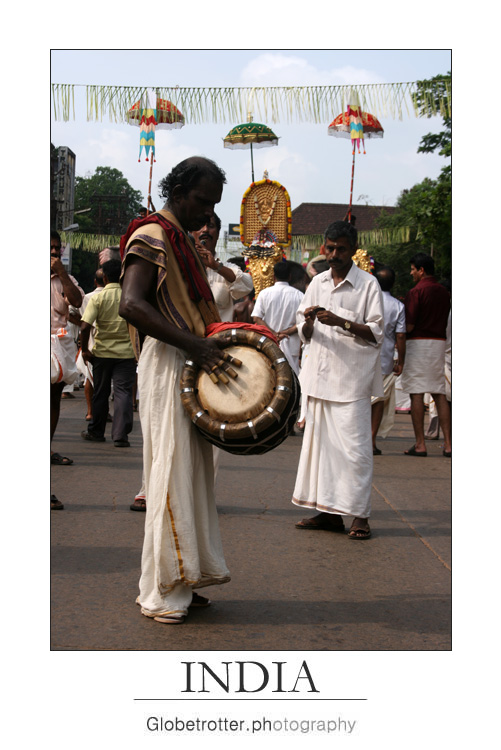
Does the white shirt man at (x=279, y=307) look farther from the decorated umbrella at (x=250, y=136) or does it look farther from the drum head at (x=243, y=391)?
the decorated umbrella at (x=250, y=136)

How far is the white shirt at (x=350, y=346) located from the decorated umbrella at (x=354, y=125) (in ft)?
34.7

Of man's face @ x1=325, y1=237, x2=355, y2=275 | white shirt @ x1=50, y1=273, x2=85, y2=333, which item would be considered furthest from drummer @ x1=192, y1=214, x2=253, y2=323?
white shirt @ x1=50, y1=273, x2=85, y2=333

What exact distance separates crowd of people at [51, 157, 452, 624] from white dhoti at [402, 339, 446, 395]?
14mm

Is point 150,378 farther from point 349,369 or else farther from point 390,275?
point 390,275

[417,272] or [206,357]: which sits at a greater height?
[417,272]

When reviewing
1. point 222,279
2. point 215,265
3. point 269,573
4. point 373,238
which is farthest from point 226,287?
point 373,238

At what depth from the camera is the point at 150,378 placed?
3955 millimetres

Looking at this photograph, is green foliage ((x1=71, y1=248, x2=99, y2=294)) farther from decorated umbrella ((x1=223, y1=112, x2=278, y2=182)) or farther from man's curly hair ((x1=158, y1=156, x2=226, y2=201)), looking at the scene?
man's curly hair ((x1=158, y1=156, x2=226, y2=201))

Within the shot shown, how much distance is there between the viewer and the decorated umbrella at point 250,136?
18.8m

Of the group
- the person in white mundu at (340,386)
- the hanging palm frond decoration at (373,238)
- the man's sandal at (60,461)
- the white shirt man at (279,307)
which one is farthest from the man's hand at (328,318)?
the hanging palm frond decoration at (373,238)

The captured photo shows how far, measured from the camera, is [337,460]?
5.93 metres

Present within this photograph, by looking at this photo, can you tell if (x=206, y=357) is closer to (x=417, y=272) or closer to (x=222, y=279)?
(x=222, y=279)

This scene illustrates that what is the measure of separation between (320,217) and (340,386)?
79640mm
